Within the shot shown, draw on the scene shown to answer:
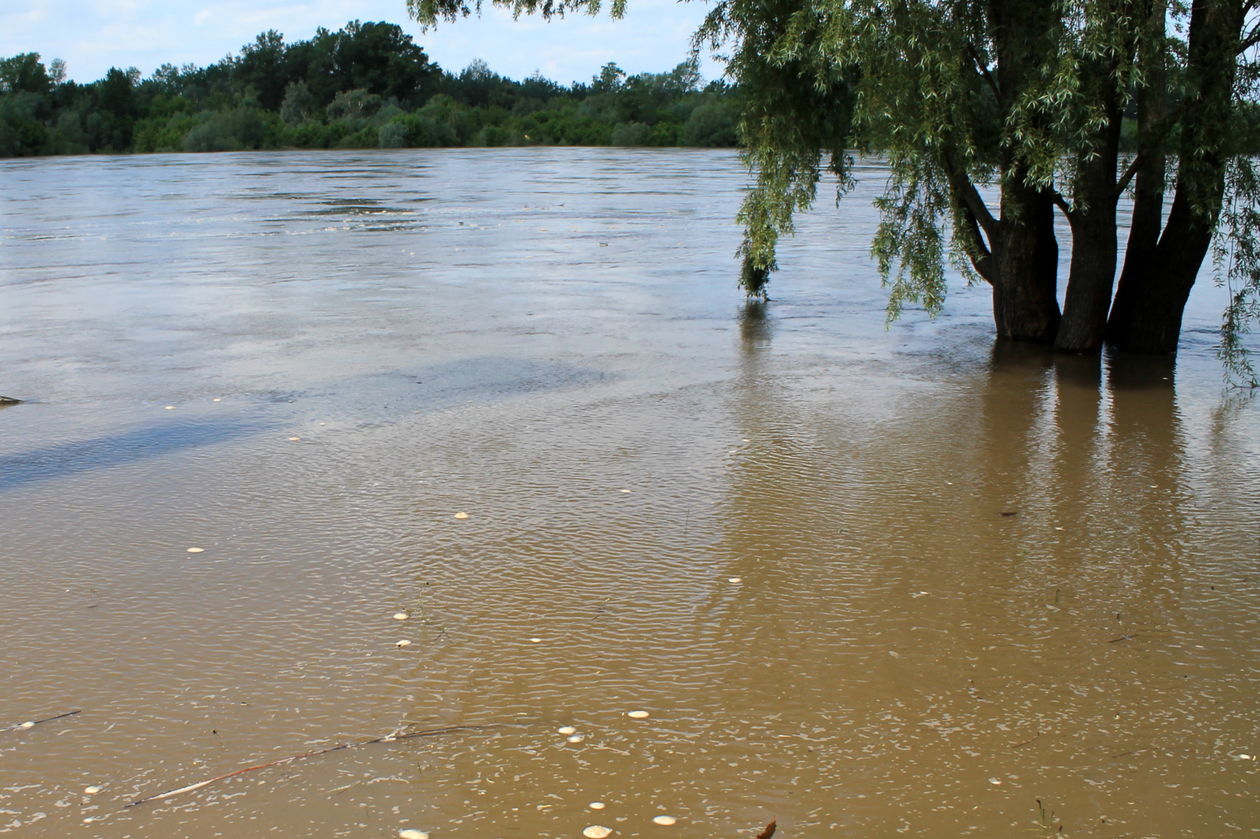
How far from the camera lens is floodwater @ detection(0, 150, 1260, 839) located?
3.97 meters

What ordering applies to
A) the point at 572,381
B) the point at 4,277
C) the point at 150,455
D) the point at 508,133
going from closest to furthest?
the point at 150,455, the point at 572,381, the point at 4,277, the point at 508,133

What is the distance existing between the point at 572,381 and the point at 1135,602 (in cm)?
547

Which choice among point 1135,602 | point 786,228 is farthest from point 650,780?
point 786,228

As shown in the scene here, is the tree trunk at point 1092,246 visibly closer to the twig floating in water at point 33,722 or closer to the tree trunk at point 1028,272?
the tree trunk at point 1028,272

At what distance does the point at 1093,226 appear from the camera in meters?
11.1

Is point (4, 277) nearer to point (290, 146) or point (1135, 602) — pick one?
point (1135, 602)

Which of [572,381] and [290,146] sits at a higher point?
[290,146]

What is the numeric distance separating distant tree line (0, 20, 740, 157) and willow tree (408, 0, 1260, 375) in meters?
70.2

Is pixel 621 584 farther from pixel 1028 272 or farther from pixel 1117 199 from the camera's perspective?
pixel 1028 272

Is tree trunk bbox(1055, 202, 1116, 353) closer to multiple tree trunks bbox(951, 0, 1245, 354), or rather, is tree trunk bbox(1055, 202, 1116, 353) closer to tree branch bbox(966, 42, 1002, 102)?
multiple tree trunks bbox(951, 0, 1245, 354)

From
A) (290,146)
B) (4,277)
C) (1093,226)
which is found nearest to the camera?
(1093,226)

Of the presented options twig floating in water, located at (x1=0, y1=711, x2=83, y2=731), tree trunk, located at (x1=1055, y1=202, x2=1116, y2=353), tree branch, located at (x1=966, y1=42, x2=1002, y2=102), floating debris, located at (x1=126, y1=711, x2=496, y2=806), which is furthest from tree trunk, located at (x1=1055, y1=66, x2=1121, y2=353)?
twig floating in water, located at (x1=0, y1=711, x2=83, y2=731)

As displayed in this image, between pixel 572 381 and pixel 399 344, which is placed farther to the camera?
pixel 399 344

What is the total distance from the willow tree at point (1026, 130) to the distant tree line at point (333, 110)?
230 ft
